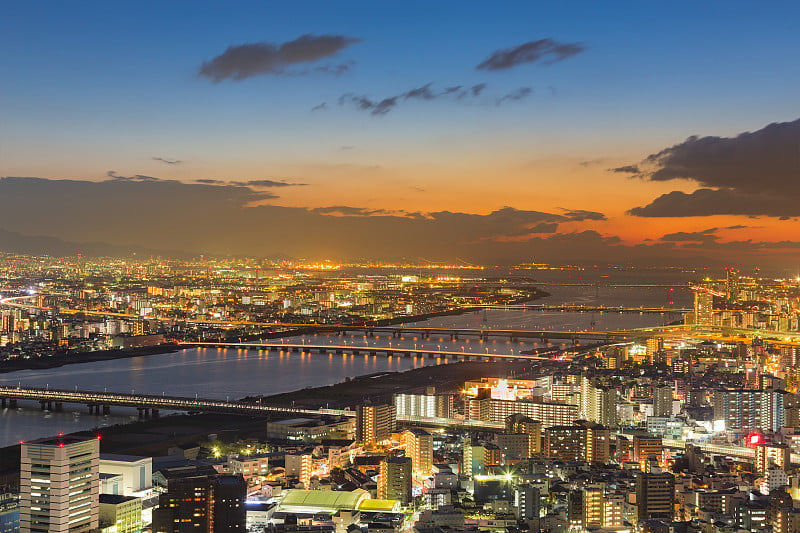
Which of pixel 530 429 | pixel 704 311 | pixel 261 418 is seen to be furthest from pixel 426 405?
pixel 704 311

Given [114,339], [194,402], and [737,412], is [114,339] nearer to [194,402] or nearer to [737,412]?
[194,402]

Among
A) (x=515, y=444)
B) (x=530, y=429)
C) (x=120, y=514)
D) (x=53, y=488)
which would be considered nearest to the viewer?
(x=53, y=488)

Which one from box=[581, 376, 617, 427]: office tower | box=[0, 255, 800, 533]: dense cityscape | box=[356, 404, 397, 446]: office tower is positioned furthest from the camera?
box=[581, 376, 617, 427]: office tower

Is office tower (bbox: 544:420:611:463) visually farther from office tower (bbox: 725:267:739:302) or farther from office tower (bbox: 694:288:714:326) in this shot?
office tower (bbox: 725:267:739:302)

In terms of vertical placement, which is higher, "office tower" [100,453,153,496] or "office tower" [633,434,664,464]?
"office tower" [100,453,153,496]

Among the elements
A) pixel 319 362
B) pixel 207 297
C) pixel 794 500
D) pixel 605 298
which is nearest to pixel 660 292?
pixel 605 298

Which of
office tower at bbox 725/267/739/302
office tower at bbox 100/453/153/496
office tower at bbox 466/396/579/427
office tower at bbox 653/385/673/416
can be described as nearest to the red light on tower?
office tower at bbox 653/385/673/416

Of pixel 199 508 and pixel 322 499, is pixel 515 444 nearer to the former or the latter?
pixel 322 499
